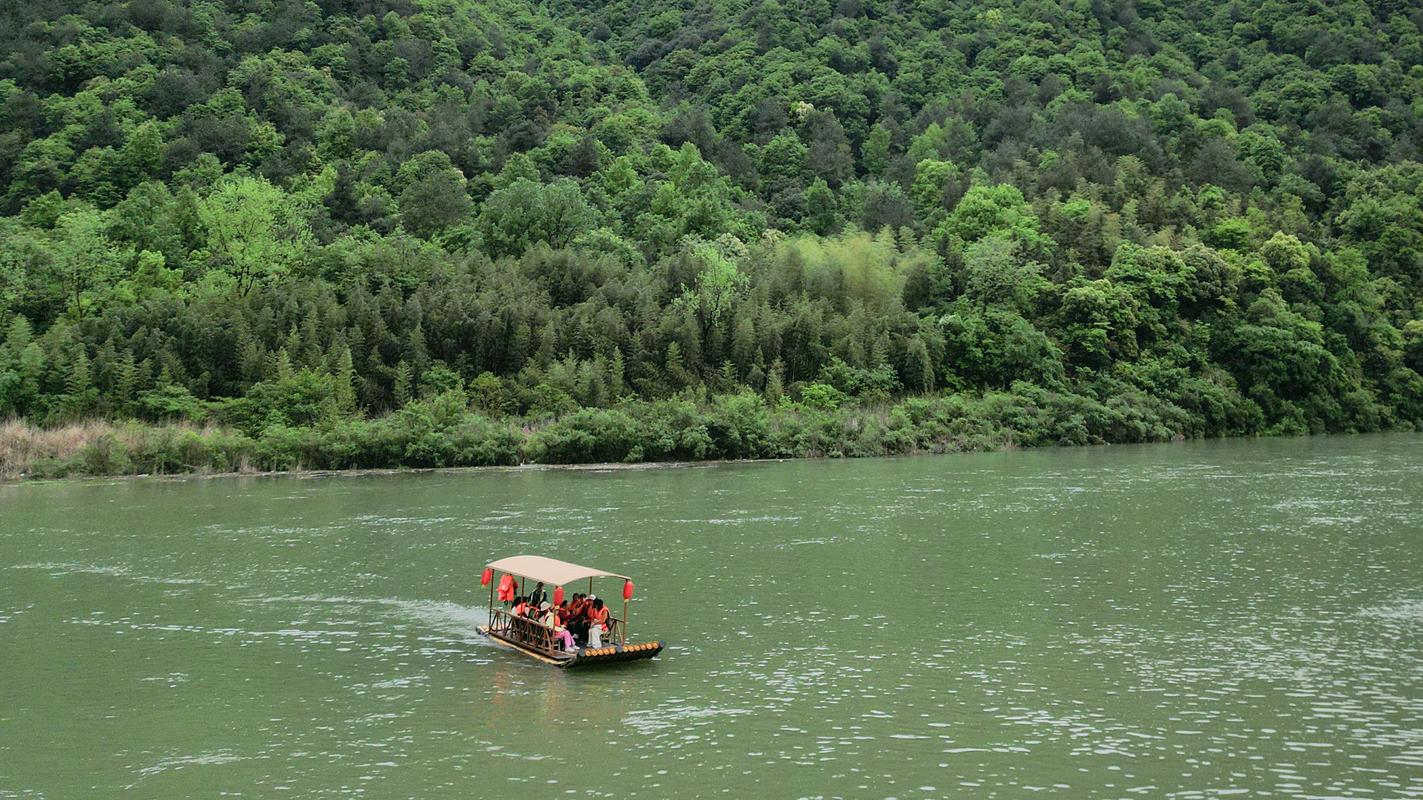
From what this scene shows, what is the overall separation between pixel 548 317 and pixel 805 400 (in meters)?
14.5

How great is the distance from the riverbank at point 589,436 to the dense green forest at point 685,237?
0.20 metres

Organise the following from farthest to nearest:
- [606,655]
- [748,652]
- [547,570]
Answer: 1. [547,570]
2. [748,652]
3. [606,655]

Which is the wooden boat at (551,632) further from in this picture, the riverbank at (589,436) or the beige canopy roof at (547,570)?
the riverbank at (589,436)

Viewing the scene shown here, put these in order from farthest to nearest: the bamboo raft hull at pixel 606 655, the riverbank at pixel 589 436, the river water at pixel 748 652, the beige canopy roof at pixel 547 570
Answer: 1. the riverbank at pixel 589 436
2. the beige canopy roof at pixel 547 570
3. the bamboo raft hull at pixel 606 655
4. the river water at pixel 748 652

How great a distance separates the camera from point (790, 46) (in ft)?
452

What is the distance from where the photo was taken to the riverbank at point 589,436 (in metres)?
55.6

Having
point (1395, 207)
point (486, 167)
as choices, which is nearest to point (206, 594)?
point (486, 167)

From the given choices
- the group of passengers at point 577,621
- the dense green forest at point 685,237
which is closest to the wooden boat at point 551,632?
the group of passengers at point 577,621

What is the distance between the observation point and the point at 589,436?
59.8 meters

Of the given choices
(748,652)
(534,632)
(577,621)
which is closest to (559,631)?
(577,621)

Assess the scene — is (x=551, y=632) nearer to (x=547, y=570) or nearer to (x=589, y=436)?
(x=547, y=570)

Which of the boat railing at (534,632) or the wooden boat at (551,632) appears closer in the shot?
the wooden boat at (551,632)

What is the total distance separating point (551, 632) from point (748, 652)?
3630mm

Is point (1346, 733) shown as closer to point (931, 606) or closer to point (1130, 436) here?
point (931, 606)
